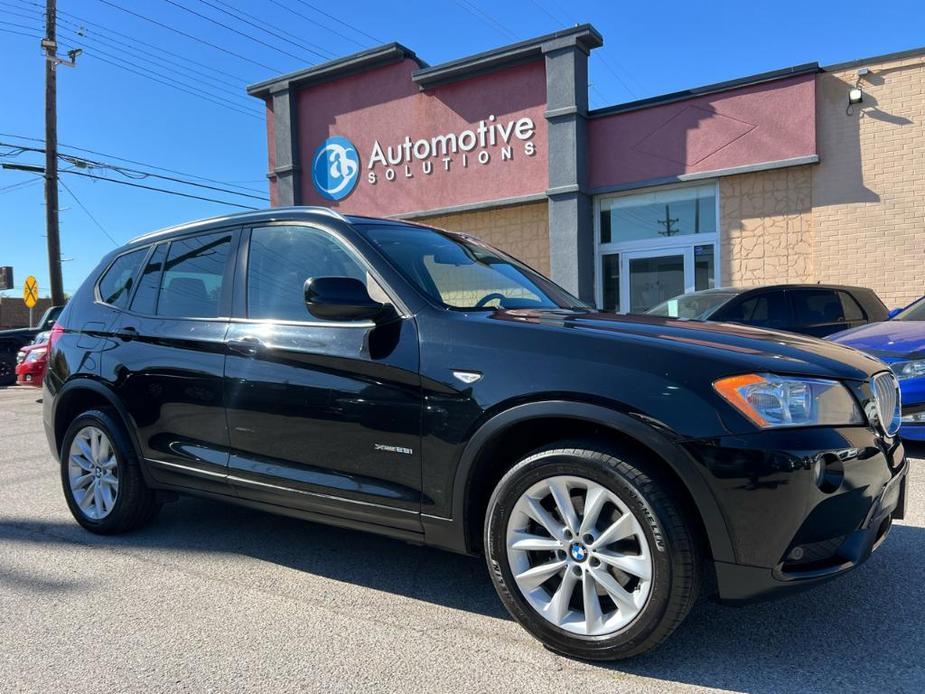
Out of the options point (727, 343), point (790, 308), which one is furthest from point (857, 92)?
point (727, 343)

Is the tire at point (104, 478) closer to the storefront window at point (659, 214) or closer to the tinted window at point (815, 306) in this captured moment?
the tinted window at point (815, 306)

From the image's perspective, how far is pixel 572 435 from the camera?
267 centimetres

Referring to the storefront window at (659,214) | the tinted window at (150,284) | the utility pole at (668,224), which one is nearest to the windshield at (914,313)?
the storefront window at (659,214)

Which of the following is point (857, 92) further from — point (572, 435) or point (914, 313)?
point (572, 435)

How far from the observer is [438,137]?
45.9 feet

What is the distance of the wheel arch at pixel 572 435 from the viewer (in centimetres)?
230

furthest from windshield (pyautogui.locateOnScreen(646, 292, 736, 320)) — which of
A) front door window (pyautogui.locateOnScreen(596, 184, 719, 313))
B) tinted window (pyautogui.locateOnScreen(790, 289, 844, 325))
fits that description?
front door window (pyautogui.locateOnScreen(596, 184, 719, 313))

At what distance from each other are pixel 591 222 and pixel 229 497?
10.4 meters

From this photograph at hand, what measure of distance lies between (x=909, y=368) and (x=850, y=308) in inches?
117

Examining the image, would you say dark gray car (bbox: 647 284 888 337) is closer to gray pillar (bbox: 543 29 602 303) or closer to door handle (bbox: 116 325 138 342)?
gray pillar (bbox: 543 29 602 303)

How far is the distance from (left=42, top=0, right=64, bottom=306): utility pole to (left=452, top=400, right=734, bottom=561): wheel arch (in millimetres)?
19437

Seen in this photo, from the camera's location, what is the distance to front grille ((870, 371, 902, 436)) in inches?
104

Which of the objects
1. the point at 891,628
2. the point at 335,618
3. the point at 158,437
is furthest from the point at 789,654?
the point at 158,437

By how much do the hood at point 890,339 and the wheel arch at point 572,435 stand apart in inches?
162
